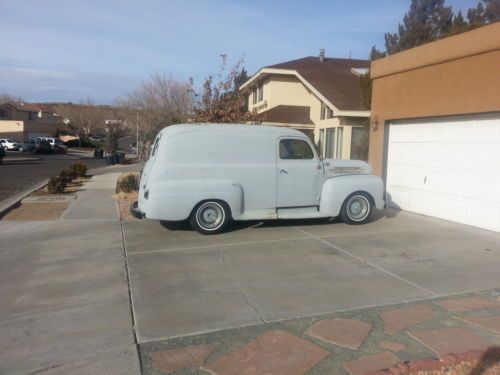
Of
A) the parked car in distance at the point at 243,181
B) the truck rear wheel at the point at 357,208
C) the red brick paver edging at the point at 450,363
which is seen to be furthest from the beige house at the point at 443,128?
the red brick paver edging at the point at 450,363

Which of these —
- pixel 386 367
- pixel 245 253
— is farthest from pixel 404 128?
pixel 386 367

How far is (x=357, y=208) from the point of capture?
31.9ft

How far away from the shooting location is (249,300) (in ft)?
17.8

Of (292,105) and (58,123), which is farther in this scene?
(58,123)

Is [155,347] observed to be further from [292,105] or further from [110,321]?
[292,105]

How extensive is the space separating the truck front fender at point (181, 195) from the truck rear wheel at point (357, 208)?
2314mm

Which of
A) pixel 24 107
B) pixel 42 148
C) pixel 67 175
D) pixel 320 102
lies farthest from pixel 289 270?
pixel 24 107

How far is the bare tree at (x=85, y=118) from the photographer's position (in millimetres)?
84062

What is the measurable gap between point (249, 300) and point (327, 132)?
1550cm

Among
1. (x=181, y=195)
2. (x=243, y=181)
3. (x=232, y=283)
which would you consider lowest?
(x=232, y=283)

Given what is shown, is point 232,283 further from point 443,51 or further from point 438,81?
point 443,51

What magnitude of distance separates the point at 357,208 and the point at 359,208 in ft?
0.15

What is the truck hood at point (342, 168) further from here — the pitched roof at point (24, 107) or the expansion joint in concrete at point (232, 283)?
the pitched roof at point (24, 107)

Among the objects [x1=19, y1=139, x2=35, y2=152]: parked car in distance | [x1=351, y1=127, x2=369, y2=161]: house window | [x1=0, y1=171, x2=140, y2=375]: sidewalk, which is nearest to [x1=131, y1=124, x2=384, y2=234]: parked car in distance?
[x1=0, y1=171, x2=140, y2=375]: sidewalk
